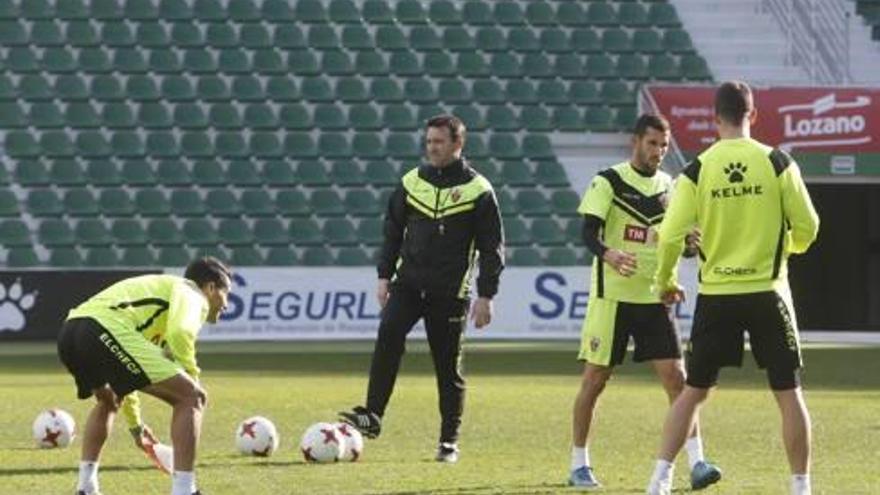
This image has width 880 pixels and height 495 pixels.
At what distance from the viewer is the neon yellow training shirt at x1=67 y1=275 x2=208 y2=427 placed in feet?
30.4

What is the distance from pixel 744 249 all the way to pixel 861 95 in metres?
20.4

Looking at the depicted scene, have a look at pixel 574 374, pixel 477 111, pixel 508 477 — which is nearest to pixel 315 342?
pixel 477 111

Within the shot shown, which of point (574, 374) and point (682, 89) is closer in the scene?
point (574, 374)

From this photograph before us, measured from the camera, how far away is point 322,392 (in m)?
18.4

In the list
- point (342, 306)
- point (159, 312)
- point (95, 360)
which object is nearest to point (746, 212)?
point (159, 312)

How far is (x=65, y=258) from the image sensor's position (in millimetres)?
28469

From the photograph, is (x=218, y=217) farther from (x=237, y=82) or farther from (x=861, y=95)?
(x=861, y=95)

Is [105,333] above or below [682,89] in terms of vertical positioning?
below

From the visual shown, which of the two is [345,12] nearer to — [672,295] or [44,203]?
[44,203]

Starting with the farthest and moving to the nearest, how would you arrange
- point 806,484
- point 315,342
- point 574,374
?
point 315,342 < point 574,374 < point 806,484

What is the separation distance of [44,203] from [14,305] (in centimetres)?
257

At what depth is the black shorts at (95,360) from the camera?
31.0 feet

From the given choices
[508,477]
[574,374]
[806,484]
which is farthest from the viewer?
[574,374]

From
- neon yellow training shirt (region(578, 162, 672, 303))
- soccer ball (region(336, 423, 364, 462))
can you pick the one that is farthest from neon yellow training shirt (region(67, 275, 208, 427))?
neon yellow training shirt (region(578, 162, 672, 303))
